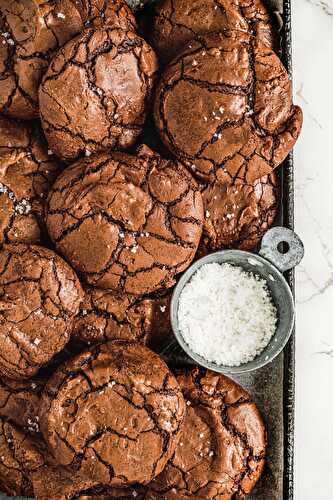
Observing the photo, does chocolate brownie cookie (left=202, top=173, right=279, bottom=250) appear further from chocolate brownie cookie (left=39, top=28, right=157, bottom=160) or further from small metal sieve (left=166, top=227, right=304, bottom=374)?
chocolate brownie cookie (left=39, top=28, right=157, bottom=160)

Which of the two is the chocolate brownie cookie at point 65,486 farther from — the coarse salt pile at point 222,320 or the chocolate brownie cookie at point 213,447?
the coarse salt pile at point 222,320

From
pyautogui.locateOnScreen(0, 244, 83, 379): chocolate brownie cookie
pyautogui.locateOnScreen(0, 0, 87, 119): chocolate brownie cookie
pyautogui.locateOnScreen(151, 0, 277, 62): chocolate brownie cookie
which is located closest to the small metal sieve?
pyautogui.locateOnScreen(0, 244, 83, 379): chocolate brownie cookie

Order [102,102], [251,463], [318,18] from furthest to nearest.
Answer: [318,18] → [251,463] → [102,102]

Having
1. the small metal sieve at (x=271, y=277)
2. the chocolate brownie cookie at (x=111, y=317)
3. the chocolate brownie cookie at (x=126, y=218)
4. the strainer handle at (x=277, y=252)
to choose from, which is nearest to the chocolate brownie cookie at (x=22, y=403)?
the chocolate brownie cookie at (x=111, y=317)

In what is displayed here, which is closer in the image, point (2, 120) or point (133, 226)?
point (133, 226)

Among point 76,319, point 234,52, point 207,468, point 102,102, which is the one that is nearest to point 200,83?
→ point 234,52

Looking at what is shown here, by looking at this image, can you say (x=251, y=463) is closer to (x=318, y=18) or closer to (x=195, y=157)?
(x=195, y=157)
